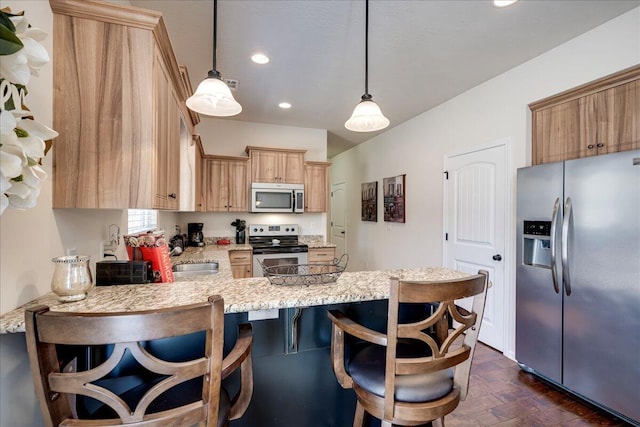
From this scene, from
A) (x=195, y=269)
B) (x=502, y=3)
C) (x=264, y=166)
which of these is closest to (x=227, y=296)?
(x=195, y=269)

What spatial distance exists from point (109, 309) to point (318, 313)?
2.59 ft

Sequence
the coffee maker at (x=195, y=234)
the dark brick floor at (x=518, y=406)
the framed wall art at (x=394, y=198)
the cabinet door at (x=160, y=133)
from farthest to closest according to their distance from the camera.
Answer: the framed wall art at (x=394, y=198) < the coffee maker at (x=195, y=234) < the dark brick floor at (x=518, y=406) < the cabinet door at (x=160, y=133)

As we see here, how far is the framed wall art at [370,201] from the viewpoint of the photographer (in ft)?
17.0

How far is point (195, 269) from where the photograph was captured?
258 cm

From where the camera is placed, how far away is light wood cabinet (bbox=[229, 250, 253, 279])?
12.4ft

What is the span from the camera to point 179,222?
4.15 metres

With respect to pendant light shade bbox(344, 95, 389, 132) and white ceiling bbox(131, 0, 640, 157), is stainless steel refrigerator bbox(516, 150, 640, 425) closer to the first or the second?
white ceiling bbox(131, 0, 640, 157)

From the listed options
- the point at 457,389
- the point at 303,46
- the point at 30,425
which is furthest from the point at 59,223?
the point at 303,46

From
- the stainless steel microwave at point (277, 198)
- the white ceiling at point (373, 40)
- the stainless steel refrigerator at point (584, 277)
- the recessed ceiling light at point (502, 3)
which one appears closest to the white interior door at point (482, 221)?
the stainless steel refrigerator at point (584, 277)

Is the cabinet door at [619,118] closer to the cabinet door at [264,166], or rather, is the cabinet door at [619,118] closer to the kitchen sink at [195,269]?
the kitchen sink at [195,269]

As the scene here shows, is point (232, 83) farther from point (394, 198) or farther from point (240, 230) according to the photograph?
point (394, 198)

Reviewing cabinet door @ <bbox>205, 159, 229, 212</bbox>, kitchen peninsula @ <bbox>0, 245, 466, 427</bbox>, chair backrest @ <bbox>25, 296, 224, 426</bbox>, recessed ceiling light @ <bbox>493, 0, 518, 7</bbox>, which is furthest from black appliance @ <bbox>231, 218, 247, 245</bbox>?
recessed ceiling light @ <bbox>493, 0, 518, 7</bbox>

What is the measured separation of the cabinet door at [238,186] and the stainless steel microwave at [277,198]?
0.16 metres

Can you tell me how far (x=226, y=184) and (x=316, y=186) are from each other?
137cm
